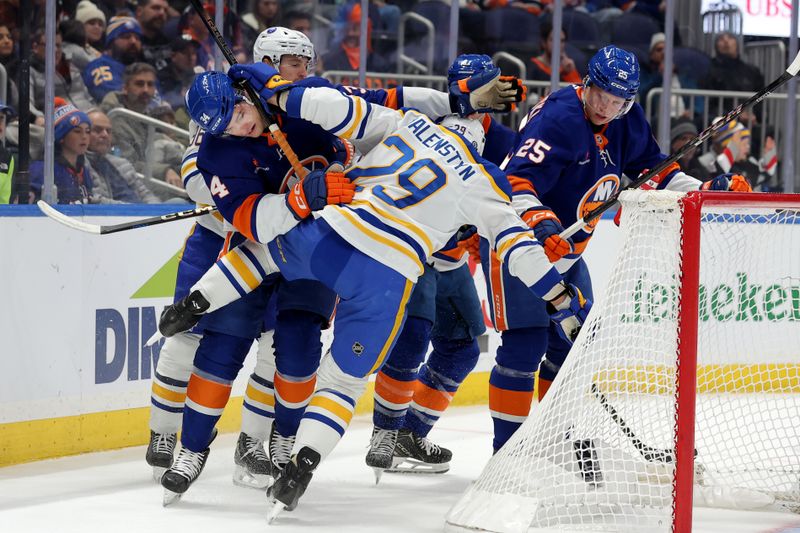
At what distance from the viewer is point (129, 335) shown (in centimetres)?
390

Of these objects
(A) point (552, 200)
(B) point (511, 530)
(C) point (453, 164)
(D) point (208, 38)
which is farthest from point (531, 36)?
(B) point (511, 530)

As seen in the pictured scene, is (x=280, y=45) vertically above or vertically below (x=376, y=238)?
above

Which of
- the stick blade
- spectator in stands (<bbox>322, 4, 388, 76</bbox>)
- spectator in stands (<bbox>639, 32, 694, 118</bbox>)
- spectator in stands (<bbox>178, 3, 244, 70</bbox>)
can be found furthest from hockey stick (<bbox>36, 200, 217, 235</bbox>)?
A: spectator in stands (<bbox>639, 32, 694, 118</bbox>)

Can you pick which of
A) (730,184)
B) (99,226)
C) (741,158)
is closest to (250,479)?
(99,226)

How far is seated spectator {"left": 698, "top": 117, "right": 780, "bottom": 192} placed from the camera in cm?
609

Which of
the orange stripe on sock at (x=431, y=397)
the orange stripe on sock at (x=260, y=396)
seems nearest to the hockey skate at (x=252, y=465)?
the orange stripe on sock at (x=260, y=396)

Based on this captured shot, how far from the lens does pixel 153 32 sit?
4.90 meters

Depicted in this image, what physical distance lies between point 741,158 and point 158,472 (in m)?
3.78

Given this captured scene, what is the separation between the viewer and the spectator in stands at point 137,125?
4.41 m

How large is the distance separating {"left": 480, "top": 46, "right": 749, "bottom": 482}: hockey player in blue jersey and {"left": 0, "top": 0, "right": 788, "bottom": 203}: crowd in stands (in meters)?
1.56

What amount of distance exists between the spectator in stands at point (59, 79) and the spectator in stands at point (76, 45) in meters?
0.03

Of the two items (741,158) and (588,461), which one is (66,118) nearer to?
(588,461)

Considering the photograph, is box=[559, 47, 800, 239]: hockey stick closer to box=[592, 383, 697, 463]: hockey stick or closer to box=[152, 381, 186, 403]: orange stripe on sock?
box=[592, 383, 697, 463]: hockey stick

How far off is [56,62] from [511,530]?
8.09 ft
